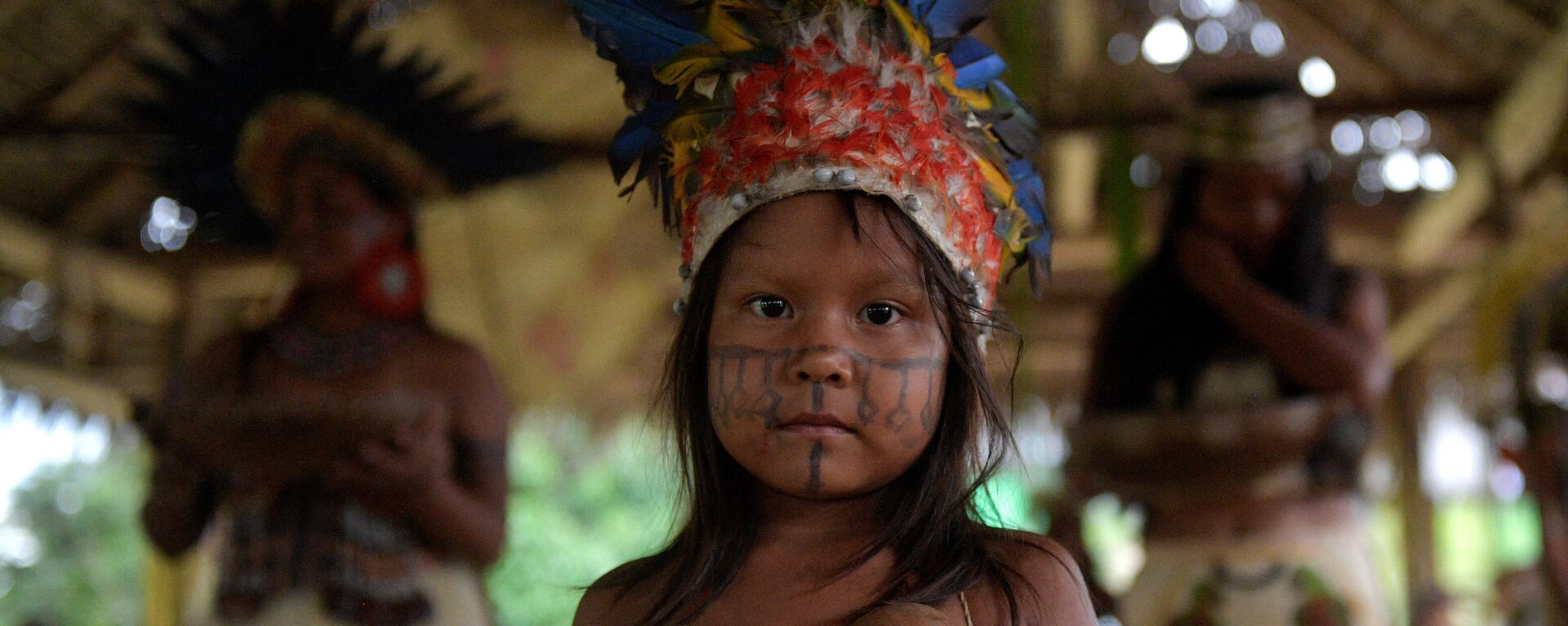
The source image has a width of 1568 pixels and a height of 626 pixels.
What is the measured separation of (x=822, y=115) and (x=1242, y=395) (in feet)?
5.22

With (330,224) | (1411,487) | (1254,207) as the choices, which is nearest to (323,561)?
(330,224)

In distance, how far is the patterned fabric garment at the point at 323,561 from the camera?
251 cm

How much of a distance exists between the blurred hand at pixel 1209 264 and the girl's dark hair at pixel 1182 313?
3 centimetres

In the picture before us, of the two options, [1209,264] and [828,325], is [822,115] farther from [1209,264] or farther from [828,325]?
[1209,264]

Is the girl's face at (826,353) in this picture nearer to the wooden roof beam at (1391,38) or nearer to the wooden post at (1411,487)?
the wooden roof beam at (1391,38)

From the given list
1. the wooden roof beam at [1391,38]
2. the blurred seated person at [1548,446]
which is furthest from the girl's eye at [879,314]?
the wooden roof beam at [1391,38]

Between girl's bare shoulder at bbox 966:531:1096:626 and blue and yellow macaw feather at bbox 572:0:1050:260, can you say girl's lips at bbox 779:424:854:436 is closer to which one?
girl's bare shoulder at bbox 966:531:1096:626

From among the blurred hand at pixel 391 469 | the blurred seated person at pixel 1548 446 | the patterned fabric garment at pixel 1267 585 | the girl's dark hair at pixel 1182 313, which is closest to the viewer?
the blurred hand at pixel 391 469

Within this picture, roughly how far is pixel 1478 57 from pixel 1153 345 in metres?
2.04

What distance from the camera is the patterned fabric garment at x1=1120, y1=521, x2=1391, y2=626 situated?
2574mm

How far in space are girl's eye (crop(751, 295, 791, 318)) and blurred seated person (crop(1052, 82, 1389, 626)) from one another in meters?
1.10

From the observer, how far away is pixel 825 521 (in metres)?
1.44

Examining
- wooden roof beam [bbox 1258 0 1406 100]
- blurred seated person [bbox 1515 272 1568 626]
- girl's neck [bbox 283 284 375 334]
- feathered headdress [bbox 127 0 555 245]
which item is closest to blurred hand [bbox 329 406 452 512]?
girl's neck [bbox 283 284 375 334]

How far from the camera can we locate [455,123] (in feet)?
9.52
